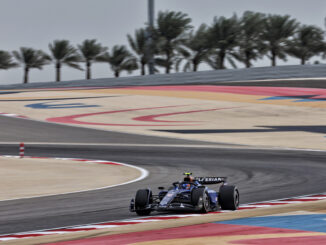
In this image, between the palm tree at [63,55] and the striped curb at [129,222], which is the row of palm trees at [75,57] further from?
the striped curb at [129,222]

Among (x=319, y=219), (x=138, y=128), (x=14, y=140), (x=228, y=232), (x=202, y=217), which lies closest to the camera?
(x=228, y=232)

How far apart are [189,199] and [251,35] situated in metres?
52.7

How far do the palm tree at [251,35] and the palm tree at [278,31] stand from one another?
2.14ft

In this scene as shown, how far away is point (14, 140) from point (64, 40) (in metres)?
37.1

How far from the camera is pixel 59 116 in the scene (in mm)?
38375

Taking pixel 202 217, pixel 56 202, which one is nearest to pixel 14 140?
pixel 56 202

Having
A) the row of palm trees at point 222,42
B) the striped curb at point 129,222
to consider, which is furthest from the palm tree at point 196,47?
the striped curb at point 129,222

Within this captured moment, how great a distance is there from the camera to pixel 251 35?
6222 cm

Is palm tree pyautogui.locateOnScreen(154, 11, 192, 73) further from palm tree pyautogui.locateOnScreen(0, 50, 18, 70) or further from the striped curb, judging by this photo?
the striped curb

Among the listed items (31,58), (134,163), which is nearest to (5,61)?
(31,58)

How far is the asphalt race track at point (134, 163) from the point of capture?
11547mm

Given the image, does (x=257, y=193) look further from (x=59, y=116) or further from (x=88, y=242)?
(x=59, y=116)

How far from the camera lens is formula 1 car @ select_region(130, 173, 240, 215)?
1105cm

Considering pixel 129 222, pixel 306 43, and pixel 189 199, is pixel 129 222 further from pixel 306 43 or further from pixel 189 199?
pixel 306 43
